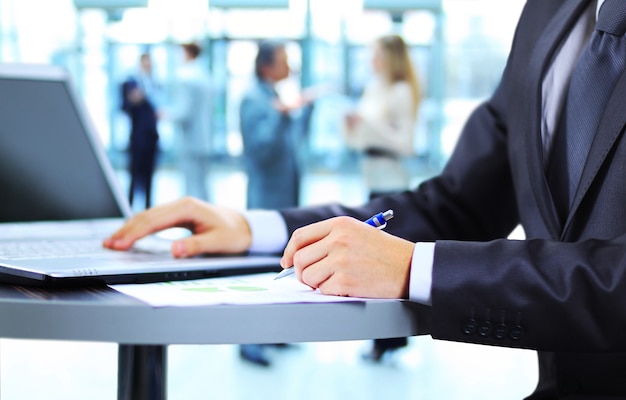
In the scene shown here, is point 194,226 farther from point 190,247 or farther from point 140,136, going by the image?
point 140,136

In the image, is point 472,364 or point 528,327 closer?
point 528,327

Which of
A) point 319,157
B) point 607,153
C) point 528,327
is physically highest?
point 607,153

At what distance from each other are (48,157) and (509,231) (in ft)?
2.44

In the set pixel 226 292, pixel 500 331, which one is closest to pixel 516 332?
pixel 500 331

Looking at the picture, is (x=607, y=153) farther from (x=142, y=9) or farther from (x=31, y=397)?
(x=142, y=9)

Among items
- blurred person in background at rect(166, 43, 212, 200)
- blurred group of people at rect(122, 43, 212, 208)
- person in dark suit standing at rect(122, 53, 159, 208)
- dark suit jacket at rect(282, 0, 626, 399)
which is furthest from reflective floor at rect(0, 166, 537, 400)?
person in dark suit standing at rect(122, 53, 159, 208)

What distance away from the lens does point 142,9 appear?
898 cm

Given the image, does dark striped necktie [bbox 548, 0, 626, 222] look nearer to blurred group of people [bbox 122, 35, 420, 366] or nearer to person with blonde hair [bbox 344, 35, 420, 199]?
blurred group of people [bbox 122, 35, 420, 366]

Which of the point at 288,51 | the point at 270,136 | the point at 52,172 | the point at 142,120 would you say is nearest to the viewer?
the point at 52,172

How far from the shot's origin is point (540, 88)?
3.81 ft

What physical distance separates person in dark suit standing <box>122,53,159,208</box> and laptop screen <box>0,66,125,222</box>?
17.3ft

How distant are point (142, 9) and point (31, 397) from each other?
6.54 meters

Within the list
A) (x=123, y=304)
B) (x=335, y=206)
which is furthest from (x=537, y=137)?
(x=123, y=304)

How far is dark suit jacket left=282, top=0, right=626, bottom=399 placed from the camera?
0.85 meters
